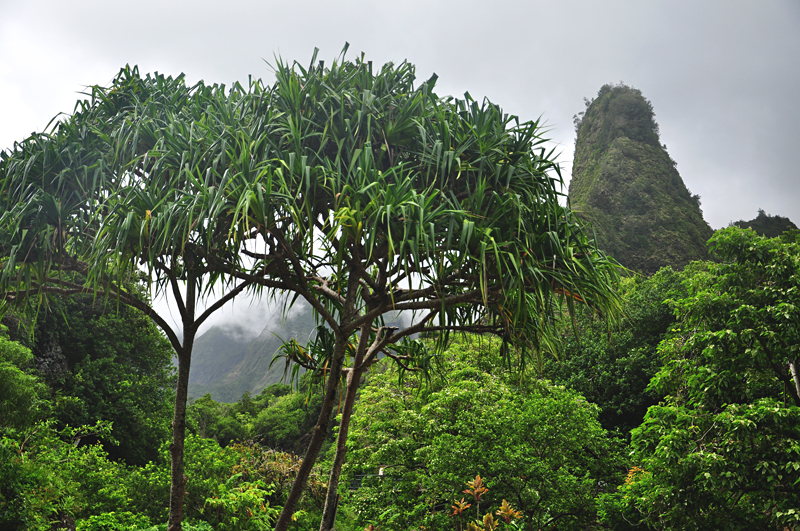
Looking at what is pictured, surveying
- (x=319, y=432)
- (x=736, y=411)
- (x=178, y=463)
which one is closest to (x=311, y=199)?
(x=319, y=432)

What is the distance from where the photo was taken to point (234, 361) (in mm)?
101562

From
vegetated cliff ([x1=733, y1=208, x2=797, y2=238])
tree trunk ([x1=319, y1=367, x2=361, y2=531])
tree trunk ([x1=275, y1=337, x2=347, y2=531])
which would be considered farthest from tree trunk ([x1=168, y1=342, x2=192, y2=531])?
vegetated cliff ([x1=733, y1=208, x2=797, y2=238])

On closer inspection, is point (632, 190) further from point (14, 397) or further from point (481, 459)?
point (14, 397)

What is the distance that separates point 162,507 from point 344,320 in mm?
5992

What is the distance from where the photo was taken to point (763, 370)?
5.33 metres

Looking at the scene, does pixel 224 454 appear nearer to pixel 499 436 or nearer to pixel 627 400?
pixel 499 436

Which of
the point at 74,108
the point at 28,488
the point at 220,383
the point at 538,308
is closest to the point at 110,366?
the point at 28,488

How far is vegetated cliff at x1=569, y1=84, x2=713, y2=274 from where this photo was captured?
3116 cm

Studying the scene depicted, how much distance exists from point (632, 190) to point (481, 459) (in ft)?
109

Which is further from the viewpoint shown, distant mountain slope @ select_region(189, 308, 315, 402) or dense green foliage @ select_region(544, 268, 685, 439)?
distant mountain slope @ select_region(189, 308, 315, 402)

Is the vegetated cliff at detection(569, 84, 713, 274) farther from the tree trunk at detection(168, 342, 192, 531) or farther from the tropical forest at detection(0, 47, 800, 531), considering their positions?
the tree trunk at detection(168, 342, 192, 531)

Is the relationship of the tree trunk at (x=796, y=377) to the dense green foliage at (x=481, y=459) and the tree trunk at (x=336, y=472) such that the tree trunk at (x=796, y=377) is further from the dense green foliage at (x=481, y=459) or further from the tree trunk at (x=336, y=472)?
the tree trunk at (x=336, y=472)

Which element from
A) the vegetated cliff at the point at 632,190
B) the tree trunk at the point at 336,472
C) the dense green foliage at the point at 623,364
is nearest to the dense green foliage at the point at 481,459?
the tree trunk at the point at 336,472

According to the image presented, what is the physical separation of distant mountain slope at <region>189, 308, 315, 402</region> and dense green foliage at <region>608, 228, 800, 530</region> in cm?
6353
